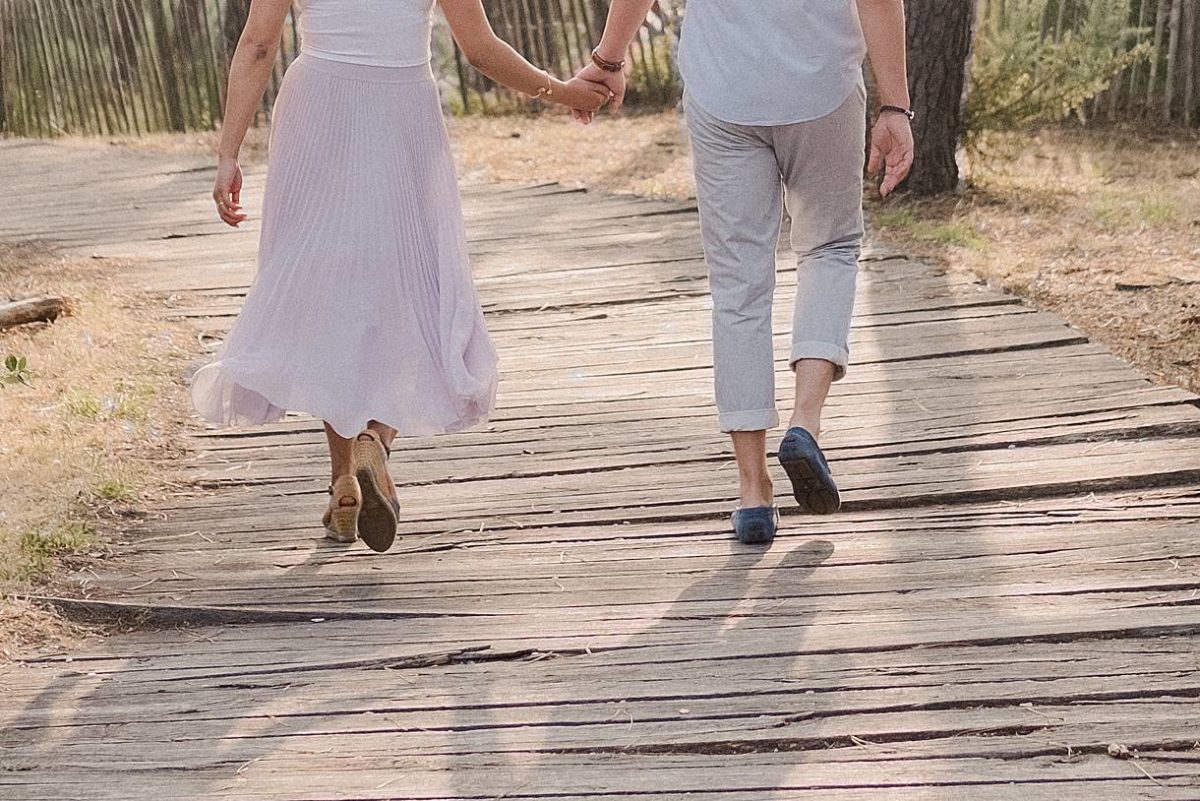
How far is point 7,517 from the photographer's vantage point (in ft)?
13.0

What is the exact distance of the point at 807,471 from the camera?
11.2 ft

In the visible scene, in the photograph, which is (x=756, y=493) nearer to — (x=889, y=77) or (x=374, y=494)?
(x=374, y=494)

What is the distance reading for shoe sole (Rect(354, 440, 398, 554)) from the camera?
3.47 m

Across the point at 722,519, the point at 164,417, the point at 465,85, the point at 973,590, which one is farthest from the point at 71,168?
the point at 973,590

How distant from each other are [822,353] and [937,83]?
420 cm

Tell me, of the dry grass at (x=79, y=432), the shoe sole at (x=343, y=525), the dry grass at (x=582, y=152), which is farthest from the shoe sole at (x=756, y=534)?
the dry grass at (x=582, y=152)

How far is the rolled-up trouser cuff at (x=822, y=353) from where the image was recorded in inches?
139

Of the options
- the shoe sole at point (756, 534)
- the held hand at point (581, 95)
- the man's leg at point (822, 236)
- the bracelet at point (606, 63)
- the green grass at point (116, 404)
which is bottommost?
the green grass at point (116, 404)

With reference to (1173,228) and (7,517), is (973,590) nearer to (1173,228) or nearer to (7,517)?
(7,517)

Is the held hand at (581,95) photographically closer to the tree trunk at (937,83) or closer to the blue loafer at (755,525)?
the blue loafer at (755,525)

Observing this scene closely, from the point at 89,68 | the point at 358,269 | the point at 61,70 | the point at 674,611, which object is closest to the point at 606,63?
the point at 358,269

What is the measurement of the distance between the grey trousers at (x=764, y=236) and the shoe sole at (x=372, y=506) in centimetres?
79

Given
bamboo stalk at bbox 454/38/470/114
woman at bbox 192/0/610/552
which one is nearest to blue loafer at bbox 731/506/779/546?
woman at bbox 192/0/610/552

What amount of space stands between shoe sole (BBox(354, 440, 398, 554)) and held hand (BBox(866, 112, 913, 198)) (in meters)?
1.29
